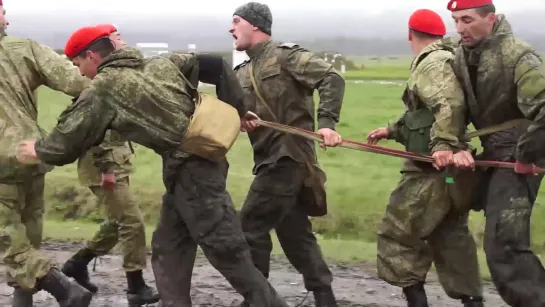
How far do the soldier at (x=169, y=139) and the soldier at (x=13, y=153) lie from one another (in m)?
0.57

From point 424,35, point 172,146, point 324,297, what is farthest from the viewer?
point 324,297

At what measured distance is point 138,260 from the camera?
598 cm

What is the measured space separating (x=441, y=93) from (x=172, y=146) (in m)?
1.62

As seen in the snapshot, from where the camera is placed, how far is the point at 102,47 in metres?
4.70

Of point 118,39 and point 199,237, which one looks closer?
point 199,237

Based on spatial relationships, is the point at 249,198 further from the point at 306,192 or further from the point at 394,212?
the point at 394,212

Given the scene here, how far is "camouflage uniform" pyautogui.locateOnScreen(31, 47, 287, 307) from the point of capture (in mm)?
4496

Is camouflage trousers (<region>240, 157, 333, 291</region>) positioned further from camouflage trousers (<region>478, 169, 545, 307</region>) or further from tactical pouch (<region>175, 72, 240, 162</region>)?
camouflage trousers (<region>478, 169, 545, 307</region>)

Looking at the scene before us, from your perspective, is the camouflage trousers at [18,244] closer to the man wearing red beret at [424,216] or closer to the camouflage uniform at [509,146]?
the man wearing red beret at [424,216]

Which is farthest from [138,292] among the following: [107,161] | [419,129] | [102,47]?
[419,129]

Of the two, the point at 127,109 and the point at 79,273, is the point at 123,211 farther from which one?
the point at 127,109

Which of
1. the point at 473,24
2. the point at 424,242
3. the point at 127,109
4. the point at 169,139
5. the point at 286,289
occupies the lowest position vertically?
the point at 286,289

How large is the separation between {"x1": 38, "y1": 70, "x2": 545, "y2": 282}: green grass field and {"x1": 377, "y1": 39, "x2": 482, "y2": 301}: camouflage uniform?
4.71ft

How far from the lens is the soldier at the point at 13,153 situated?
5.26m
